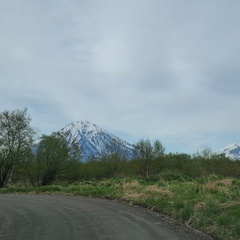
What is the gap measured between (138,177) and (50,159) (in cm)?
1986

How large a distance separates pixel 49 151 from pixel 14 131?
598 cm

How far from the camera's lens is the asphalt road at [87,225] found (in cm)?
904

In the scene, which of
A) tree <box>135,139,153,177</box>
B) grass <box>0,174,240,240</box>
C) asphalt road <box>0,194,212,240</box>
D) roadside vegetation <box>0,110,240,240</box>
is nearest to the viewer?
asphalt road <box>0,194,212,240</box>

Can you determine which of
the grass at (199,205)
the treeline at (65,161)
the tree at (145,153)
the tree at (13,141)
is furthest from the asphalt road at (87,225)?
the tree at (145,153)

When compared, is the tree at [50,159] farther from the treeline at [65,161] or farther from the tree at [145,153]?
the tree at [145,153]

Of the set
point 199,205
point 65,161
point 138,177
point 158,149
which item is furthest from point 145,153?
point 199,205

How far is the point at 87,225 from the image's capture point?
34.3 ft

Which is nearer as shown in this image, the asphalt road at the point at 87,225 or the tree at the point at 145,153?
the asphalt road at the point at 87,225

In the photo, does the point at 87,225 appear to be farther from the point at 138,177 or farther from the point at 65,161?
the point at 65,161

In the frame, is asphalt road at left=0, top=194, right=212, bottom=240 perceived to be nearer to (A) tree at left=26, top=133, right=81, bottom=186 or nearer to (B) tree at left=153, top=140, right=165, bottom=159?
(A) tree at left=26, top=133, right=81, bottom=186

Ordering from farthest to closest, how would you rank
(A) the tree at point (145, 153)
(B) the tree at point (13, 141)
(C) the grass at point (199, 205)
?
(A) the tree at point (145, 153) → (B) the tree at point (13, 141) → (C) the grass at point (199, 205)

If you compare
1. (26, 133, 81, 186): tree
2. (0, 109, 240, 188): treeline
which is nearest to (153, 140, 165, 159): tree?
(0, 109, 240, 188): treeline

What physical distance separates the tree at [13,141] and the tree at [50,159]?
2.61 metres

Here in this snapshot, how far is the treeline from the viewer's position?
46.3 m
